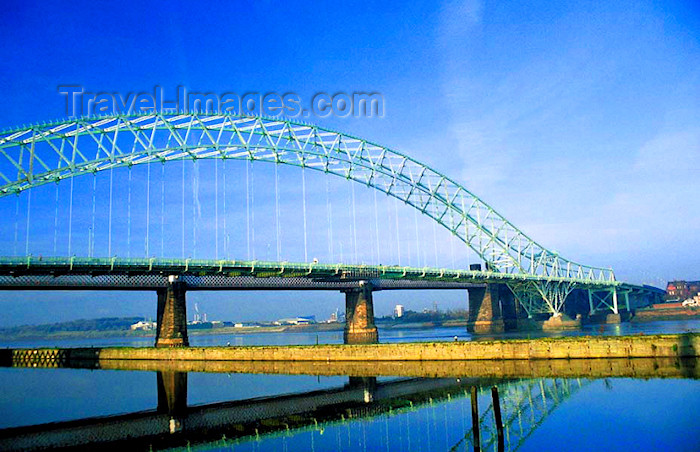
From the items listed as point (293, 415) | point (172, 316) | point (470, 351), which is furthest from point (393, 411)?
point (172, 316)

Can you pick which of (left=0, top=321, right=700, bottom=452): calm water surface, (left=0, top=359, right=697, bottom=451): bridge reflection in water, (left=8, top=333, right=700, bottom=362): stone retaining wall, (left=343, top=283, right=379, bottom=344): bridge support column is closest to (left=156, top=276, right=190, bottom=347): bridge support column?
(left=8, top=333, right=700, bottom=362): stone retaining wall

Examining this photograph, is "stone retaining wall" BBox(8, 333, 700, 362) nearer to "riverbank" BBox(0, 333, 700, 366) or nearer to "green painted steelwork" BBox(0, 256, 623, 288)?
"riverbank" BBox(0, 333, 700, 366)

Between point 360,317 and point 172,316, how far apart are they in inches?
1258

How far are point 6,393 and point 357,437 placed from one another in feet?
110

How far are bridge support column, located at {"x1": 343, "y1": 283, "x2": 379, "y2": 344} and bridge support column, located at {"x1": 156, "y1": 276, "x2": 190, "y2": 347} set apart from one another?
2811cm

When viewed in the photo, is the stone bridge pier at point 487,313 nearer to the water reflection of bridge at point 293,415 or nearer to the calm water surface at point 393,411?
the calm water surface at point 393,411

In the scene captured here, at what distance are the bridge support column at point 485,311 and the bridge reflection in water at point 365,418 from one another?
252ft

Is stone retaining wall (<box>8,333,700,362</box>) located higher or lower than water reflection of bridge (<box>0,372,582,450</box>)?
higher

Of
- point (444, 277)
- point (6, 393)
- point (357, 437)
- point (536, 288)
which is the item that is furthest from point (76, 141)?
point (536, 288)

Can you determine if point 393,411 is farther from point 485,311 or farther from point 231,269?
point 485,311

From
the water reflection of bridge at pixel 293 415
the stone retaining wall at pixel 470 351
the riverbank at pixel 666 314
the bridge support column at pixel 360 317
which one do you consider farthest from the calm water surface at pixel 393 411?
the riverbank at pixel 666 314

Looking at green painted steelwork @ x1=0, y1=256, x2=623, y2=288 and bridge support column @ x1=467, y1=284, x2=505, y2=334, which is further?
bridge support column @ x1=467, y1=284, x2=505, y2=334

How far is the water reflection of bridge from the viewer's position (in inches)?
959

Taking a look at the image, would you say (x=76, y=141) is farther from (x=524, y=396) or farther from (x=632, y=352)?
(x=632, y=352)
